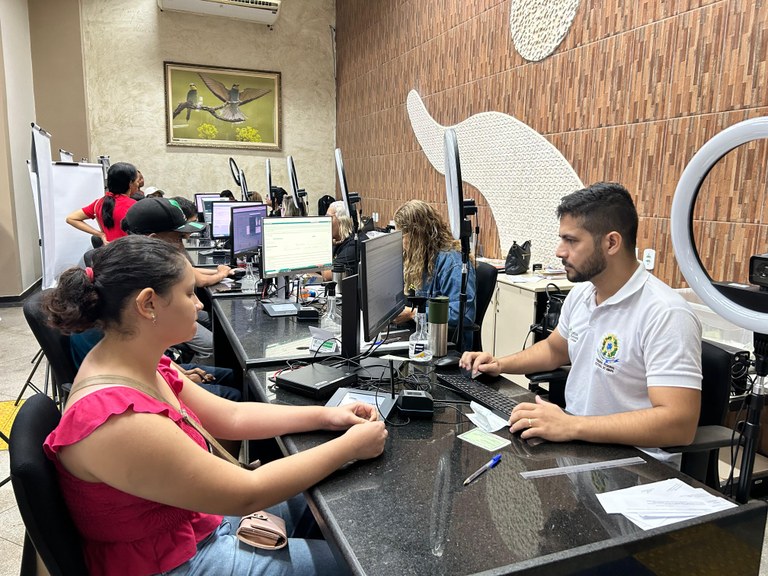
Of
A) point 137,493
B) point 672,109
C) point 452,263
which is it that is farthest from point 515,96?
point 137,493

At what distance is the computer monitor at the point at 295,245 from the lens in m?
3.07

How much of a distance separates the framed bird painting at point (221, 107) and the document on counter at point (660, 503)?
8.94m

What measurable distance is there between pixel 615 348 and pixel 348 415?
0.82 m

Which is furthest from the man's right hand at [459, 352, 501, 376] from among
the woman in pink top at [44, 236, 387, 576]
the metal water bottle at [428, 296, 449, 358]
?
the woman in pink top at [44, 236, 387, 576]

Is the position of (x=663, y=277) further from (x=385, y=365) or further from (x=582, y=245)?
(x=385, y=365)

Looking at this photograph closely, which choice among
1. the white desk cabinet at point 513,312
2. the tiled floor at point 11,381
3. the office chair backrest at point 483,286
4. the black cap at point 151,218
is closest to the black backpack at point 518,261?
the white desk cabinet at point 513,312

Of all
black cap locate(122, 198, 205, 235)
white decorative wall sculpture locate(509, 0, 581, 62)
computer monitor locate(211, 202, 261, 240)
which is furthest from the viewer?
computer monitor locate(211, 202, 261, 240)

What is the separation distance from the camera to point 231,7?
8.42 meters

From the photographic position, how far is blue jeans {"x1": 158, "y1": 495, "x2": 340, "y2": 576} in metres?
1.11

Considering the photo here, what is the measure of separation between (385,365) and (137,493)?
98cm

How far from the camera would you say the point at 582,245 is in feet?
5.50

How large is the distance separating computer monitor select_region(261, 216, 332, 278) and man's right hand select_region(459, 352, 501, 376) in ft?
5.10

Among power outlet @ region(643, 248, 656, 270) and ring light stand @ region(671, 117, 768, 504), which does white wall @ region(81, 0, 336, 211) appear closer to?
power outlet @ region(643, 248, 656, 270)

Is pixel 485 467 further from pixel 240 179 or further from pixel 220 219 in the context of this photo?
pixel 240 179
